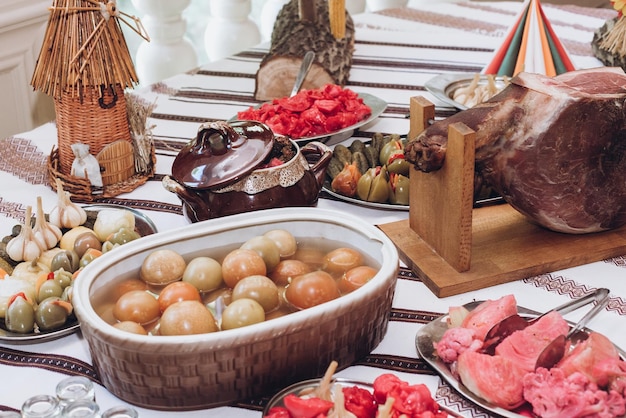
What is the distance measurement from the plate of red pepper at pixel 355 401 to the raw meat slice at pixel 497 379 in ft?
0.18

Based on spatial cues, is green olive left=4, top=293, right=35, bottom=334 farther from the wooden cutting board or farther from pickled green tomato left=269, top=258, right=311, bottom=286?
the wooden cutting board

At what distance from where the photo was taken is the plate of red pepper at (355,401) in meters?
0.79

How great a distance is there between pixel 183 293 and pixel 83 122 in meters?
0.57

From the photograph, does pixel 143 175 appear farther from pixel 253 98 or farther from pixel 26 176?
pixel 253 98

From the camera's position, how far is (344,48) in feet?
6.63

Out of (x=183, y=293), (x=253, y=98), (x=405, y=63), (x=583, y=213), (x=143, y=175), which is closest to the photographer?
(x=183, y=293)

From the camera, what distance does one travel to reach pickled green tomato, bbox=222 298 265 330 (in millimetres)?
879

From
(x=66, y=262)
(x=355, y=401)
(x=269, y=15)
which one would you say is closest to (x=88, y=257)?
(x=66, y=262)

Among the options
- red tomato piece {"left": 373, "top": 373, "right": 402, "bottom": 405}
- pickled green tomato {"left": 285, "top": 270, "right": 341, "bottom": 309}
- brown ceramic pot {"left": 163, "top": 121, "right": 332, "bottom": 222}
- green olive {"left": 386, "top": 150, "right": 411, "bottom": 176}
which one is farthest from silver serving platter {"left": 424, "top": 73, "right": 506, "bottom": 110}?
red tomato piece {"left": 373, "top": 373, "right": 402, "bottom": 405}

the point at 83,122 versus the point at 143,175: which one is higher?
the point at 83,122

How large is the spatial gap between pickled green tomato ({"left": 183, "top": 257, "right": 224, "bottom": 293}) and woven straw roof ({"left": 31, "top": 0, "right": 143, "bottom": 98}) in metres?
0.51

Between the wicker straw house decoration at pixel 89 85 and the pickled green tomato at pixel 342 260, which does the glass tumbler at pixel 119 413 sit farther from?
the wicker straw house decoration at pixel 89 85

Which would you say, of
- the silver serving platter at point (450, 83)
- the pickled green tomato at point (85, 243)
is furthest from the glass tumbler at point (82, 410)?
the silver serving platter at point (450, 83)

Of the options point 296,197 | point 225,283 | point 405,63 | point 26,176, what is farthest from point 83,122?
point 405,63
